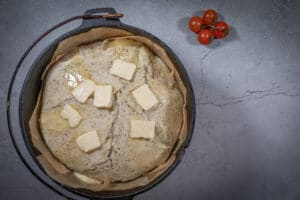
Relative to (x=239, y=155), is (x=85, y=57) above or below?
above

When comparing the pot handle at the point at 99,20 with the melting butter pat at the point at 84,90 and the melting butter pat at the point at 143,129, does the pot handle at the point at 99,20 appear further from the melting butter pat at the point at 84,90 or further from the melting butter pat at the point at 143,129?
the melting butter pat at the point at 143,129

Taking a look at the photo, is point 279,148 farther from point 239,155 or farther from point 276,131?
point 239,155

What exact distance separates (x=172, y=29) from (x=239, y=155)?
1.05 m

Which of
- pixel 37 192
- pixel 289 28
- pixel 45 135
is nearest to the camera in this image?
pixel 45 135

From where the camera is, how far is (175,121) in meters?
2.48

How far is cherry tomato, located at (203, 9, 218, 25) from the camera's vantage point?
2723 mm

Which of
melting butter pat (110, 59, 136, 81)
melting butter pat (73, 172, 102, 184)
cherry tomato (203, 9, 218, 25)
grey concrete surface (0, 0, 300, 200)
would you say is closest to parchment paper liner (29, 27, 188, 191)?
melting butter pat (73, 172, 102, 184)

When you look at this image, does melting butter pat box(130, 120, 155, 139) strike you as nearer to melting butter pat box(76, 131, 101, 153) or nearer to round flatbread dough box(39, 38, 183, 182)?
round flatbread dough box(39, 38, 183, 182)


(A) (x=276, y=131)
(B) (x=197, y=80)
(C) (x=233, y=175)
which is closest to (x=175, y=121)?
(B) (x=197, y=80)

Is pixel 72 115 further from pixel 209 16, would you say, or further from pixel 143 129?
pixel 209 16

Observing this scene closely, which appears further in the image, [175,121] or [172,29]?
[172,29]

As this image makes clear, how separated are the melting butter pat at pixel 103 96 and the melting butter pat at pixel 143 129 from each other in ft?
0.67

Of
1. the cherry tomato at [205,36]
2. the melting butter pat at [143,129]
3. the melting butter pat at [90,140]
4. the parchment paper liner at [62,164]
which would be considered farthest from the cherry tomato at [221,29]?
the melting butter pat at [90,140]

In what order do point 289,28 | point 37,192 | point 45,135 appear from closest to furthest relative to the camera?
point 45,135, point 37,192, point 289,28
